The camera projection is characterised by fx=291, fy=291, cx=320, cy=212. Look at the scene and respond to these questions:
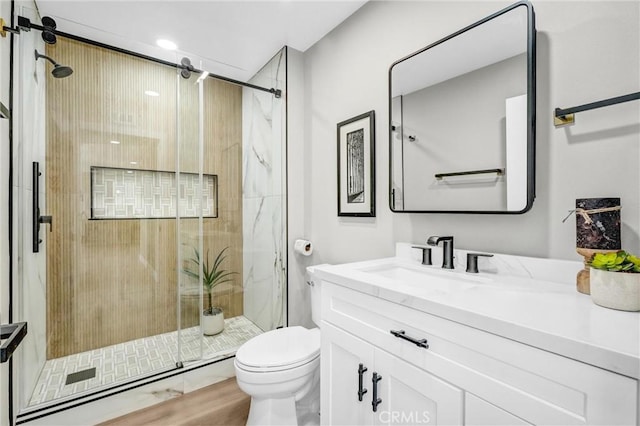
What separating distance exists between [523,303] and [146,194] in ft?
7.78

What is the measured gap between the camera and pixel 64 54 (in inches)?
73.9

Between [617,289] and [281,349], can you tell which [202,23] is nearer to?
[281,349]

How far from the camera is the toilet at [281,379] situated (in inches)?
54.9

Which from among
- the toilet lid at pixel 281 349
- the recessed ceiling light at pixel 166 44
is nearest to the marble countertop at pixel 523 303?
the toilet lid at pixel 281 349

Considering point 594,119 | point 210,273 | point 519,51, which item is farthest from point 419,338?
point 210,273

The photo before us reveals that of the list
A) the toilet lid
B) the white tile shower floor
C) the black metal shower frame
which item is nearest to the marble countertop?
the toilet lid

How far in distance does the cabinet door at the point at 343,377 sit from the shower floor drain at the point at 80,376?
1557mm

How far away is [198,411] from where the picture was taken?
1.74 m

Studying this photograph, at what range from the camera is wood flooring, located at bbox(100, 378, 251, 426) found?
5.41 feet

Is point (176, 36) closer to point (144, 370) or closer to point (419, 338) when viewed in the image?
point (144, 370)

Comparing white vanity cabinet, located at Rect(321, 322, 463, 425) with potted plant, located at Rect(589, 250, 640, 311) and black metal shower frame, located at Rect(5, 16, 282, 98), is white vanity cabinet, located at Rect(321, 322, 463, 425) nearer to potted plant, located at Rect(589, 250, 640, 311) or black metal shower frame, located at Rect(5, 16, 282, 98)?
potted plant, located at Rect(589, 250, 640, 311)

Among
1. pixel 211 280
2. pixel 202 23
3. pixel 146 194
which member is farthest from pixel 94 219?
pixel 202 23

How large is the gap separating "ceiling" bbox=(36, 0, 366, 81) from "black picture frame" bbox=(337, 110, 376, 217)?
734 mm

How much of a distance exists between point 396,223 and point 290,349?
0.90m
